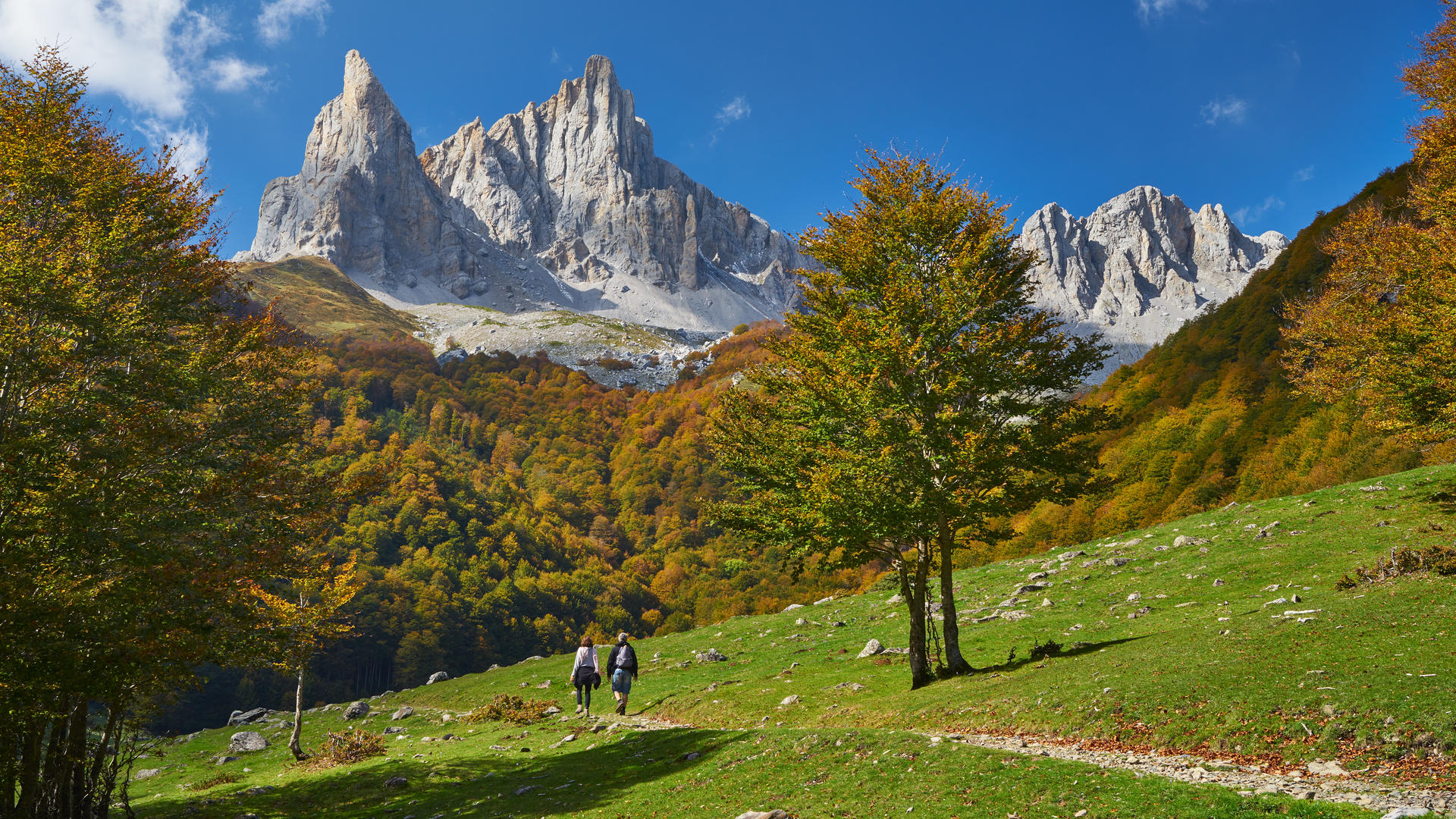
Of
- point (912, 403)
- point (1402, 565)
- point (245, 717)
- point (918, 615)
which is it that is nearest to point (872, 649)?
point (918, 615)

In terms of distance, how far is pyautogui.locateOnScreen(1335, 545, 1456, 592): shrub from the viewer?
17281 millimetres

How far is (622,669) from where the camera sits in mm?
22078

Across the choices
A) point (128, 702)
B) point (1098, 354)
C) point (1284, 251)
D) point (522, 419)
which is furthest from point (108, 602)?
point (522, 419)

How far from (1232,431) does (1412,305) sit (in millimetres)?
37351

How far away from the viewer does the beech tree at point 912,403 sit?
18844 mm

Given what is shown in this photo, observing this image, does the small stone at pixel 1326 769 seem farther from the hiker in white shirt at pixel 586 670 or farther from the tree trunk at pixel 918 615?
the hiker in white shirt at pixel 586 670

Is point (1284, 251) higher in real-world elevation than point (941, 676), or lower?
higher

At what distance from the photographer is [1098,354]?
21.4 meters

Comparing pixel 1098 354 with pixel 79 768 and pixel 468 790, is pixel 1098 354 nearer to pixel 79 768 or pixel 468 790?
pixel 468 790

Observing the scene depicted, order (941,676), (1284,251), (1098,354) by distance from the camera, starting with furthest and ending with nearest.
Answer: (1284,251)
(1098,354)
(941,676)

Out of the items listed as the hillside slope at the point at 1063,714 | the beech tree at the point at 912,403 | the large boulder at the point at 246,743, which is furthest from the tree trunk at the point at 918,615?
the large boulder at the point at 246,743

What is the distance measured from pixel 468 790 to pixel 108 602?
8.00 metres

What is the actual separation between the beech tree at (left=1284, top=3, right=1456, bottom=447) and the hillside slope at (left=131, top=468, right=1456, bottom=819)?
380 cm

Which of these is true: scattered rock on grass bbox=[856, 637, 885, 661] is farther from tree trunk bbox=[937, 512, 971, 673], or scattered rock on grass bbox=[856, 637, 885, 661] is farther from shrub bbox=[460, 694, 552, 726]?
shrub bbox=[460, 694, 552, 726]
